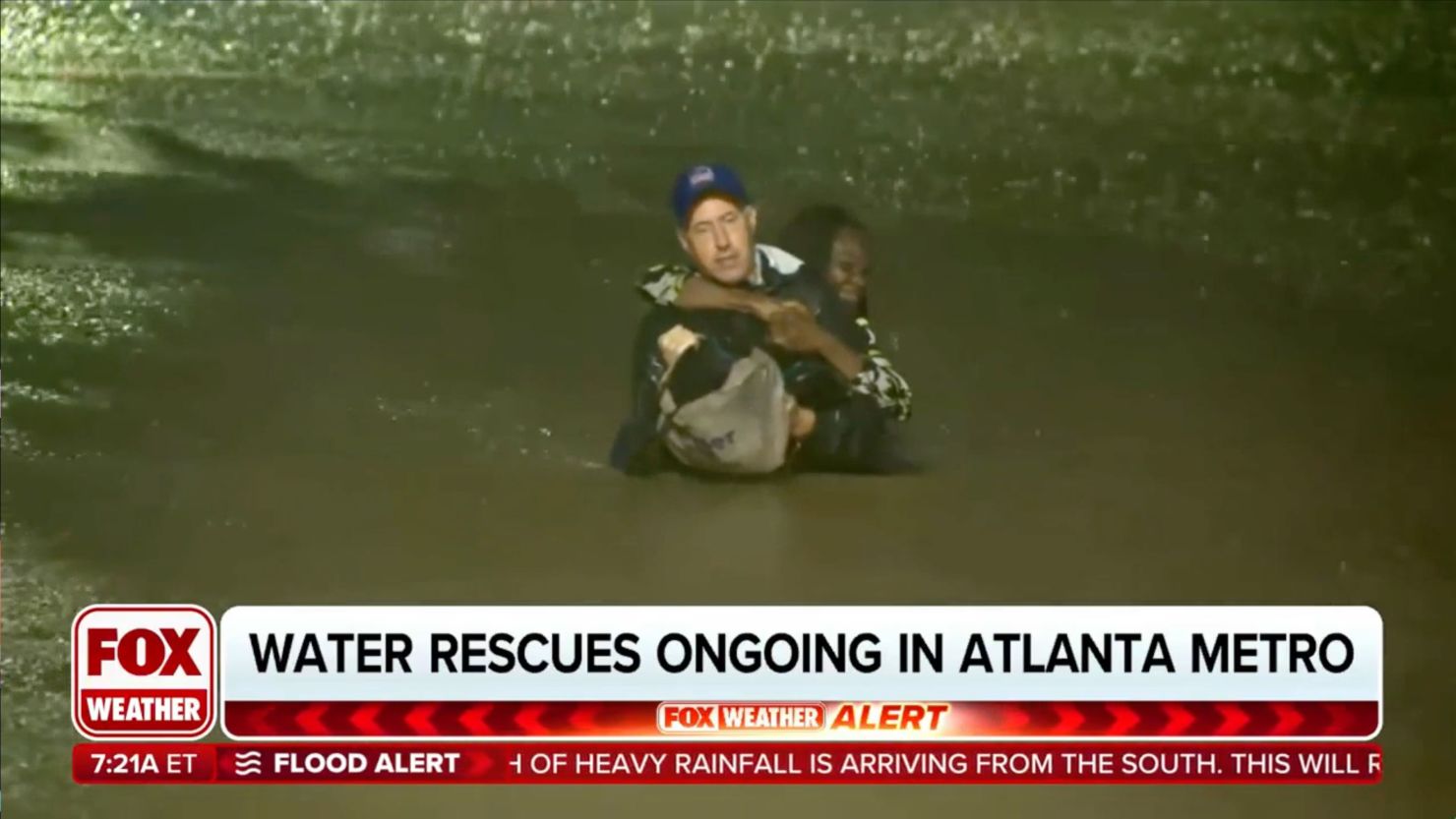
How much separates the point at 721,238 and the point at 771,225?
6 centimetres

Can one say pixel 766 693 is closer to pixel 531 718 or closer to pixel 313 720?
pixel 531 718

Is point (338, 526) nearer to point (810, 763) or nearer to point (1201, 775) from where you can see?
point (810, 763)

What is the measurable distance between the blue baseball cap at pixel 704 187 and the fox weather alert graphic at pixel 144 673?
0.74 meters

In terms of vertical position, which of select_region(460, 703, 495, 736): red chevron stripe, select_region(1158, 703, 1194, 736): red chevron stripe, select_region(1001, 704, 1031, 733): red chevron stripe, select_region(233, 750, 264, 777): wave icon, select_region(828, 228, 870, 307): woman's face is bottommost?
select_region(233, 750, 264, 777): wave icon

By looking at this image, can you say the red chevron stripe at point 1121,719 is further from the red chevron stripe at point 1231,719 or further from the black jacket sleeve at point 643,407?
the black jacket sleeve at point 643,407

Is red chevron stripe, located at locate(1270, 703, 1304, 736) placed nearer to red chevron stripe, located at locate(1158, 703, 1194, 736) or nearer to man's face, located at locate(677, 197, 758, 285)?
red chevron stripe, located at locate(1158, 703, 1194, 736)

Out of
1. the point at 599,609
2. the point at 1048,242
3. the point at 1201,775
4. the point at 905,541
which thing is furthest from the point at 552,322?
the point at 1201,775

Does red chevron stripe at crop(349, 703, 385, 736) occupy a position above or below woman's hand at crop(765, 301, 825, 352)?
below

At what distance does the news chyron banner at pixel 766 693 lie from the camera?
1.70 metres

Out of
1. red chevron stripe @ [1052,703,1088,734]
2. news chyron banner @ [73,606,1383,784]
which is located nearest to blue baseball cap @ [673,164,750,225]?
news chyron banner @ [73,606,1383,784]

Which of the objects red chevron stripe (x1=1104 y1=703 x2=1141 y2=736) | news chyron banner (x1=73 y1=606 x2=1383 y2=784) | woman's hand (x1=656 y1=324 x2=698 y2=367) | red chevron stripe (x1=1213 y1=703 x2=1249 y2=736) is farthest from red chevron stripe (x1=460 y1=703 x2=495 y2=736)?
red chevron stripe (x1=1213 y1=703 x2=1249 y2=736)

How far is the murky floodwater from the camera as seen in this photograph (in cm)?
172

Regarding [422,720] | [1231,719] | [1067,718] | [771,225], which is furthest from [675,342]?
[1231,719]

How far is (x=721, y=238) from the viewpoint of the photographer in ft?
Result: 5.63
